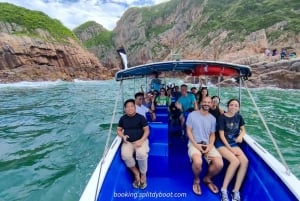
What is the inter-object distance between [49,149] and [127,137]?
5.03 metres

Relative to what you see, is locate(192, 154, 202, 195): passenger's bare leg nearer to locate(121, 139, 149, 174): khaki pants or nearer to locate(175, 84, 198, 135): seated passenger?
locate(121, 139, 149, 174): khaki pants

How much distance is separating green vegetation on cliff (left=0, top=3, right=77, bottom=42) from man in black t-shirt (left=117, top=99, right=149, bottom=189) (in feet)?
169

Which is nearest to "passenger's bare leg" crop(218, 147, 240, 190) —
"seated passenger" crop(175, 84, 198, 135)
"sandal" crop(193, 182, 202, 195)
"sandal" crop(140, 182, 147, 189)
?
"sandal" crop(193, 182, 202, 195)

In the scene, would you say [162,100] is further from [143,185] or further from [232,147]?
[143,185]

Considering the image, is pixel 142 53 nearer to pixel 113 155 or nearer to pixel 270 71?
pixel 270 71

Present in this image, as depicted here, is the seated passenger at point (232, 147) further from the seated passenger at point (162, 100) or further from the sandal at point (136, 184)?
the seated passenger at point (162, 100)

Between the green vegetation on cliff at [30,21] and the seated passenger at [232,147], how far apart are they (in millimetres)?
52368

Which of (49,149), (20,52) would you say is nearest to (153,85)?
(49,149)

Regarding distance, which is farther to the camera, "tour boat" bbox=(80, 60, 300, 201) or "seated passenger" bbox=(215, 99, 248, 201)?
"seated passenger" bbox=(215, 99, 248, 201)

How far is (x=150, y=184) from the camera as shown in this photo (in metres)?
4.71

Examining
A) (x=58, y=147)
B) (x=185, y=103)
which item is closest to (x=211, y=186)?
(x=185, y=103)

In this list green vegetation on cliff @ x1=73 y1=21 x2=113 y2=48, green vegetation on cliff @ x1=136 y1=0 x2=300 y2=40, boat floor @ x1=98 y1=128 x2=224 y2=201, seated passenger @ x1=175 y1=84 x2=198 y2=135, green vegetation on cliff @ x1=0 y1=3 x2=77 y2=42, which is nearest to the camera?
boat floor @ x1=98 y1=128 x2=224 y2=201

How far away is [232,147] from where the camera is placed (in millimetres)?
4688

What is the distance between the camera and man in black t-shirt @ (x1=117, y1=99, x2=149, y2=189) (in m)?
4.57
